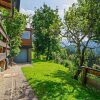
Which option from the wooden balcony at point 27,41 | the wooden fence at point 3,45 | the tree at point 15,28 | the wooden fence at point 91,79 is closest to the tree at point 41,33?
the wooden balcony at point 27,41

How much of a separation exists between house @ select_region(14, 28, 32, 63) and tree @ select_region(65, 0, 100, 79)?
24309mm

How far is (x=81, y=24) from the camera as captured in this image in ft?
60.0

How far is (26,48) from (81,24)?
87.6 feet

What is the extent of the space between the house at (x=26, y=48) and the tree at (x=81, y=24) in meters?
24.3

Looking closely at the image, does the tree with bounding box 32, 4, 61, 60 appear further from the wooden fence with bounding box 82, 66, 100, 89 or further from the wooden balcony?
the wooden fence with bounding box 82, 66, 100, 89

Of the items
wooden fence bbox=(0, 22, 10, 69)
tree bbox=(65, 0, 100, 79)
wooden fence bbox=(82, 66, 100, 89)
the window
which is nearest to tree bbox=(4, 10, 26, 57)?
the window

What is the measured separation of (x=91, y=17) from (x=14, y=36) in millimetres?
19379

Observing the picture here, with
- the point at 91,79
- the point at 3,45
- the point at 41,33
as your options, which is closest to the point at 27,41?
the point at 41,33

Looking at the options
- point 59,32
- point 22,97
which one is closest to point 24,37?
point 59,32

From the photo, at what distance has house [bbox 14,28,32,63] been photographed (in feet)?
142

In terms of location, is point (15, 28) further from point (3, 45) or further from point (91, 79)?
point (3, 45)

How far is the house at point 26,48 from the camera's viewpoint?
142ft

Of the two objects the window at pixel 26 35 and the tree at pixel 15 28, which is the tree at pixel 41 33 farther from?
the tree at pixel 15 28

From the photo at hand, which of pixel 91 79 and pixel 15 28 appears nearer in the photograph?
pixel 91 79
